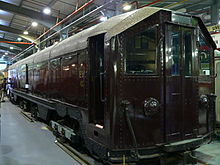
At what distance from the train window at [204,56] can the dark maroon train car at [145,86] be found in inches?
0.9

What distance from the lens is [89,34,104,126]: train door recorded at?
427 centimetres

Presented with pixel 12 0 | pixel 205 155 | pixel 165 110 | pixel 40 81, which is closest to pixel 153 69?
pixel 165 110

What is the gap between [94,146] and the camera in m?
3.95

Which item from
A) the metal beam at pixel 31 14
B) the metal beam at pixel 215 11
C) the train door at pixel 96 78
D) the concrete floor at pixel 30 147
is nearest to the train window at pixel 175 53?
the train door at pixel 96 78

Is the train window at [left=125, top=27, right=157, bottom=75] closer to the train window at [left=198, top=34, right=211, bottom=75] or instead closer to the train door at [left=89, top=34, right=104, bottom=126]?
the train door at [left=89, top=34, right=104, bottom=126]

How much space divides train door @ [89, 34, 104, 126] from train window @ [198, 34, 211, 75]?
207 cm

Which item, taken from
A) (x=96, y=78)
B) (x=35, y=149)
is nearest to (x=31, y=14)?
(x=35, y=149)

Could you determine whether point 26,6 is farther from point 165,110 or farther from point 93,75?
point 165,110

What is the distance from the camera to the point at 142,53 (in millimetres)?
3631

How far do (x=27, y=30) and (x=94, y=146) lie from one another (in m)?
15.3

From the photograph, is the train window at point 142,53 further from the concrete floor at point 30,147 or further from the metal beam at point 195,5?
the metal beam at point 195,5

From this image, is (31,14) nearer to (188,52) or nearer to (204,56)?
(204,56)

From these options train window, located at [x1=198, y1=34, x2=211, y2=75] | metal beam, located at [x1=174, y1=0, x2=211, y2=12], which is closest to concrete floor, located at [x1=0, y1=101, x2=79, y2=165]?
train window, located at [x1=198, y1=34, x2=211, y2=75]

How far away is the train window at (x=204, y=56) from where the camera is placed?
15.0ft
